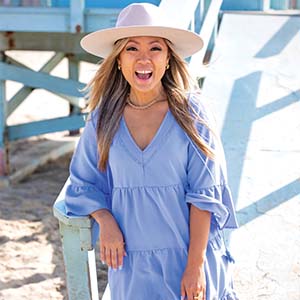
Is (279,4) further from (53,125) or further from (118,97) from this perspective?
(118,97)

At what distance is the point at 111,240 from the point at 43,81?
5.14 metres

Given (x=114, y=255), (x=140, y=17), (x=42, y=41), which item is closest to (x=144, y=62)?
(x=140, y=17)

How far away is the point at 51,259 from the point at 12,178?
2.02m

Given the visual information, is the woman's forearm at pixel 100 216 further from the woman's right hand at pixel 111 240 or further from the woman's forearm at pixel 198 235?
the woman's forearm at pixel 198 235

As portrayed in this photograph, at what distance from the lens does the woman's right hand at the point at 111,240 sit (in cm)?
246

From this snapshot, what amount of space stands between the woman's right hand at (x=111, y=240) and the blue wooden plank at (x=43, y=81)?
4897 millimetres

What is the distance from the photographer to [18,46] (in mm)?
7242

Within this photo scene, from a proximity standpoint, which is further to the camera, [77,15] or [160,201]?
[77,15]

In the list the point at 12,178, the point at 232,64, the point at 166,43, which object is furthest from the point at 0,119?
the point at 166,43

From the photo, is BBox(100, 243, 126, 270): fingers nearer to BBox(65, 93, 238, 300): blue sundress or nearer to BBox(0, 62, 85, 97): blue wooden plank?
BBox(65, 93, 238, 300): blue sundress

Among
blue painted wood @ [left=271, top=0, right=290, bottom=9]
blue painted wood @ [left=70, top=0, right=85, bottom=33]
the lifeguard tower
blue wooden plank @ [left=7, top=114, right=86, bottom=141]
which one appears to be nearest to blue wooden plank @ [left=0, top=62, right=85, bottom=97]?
the lifeguard tower

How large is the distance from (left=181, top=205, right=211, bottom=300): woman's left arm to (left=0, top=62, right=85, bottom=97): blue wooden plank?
4957 mm

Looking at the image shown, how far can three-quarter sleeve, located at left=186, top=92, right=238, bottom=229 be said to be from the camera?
2426 millimetres

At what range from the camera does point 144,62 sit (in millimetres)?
2439
